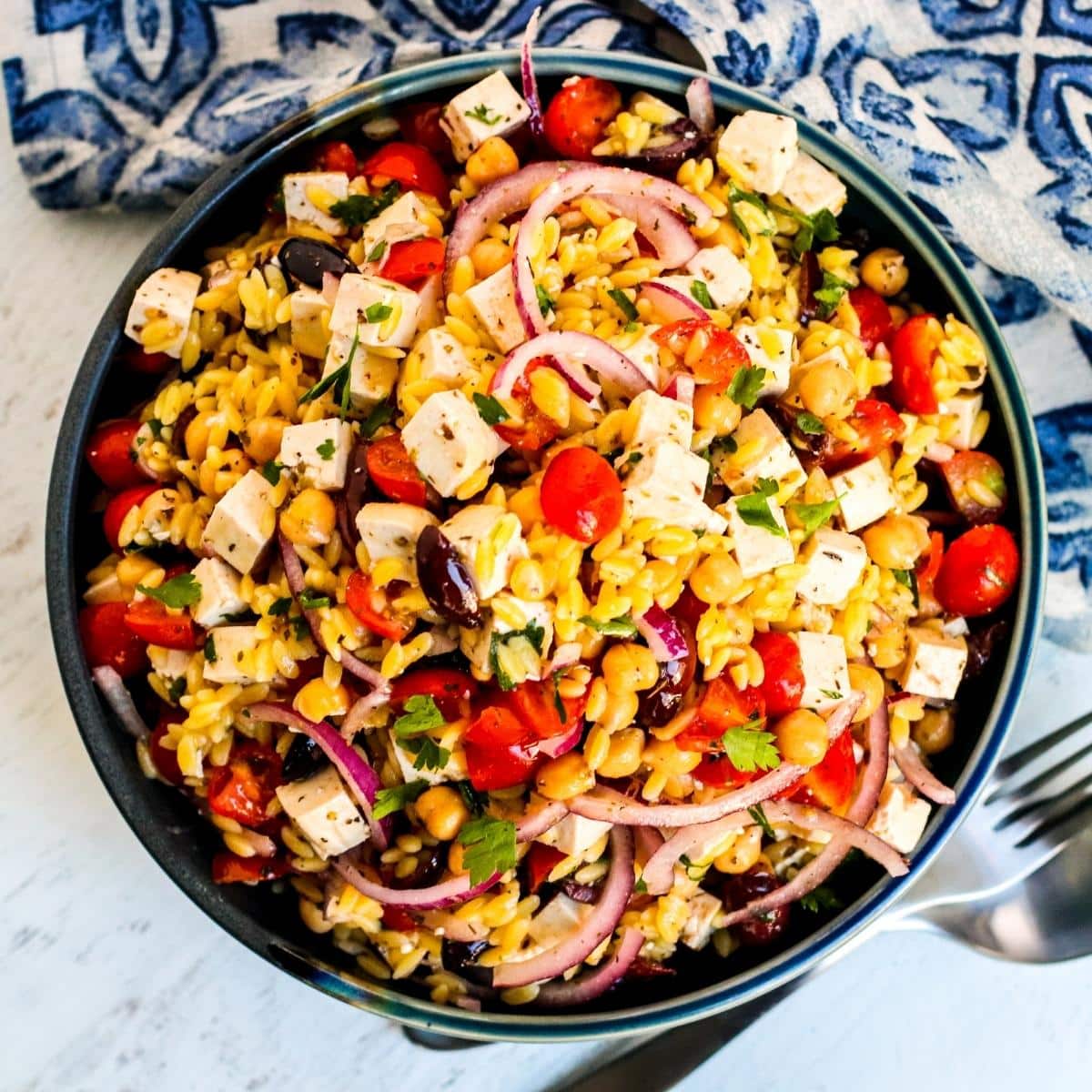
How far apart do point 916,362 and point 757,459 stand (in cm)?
62

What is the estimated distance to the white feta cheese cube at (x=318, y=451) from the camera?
261 centimetres

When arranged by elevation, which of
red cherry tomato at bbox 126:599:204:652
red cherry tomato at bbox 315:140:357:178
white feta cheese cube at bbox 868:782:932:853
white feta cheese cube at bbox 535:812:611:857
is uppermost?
red cherry tomato at bbox 315:140:357:178

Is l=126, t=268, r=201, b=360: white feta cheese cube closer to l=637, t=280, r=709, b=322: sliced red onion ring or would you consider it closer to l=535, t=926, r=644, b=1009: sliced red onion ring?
l=637, t=280, r=709, b=322: sliced red onion ring

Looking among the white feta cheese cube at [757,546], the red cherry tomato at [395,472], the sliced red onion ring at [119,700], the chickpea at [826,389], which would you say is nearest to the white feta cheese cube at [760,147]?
the chickpea at [826,389]

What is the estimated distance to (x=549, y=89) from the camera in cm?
301

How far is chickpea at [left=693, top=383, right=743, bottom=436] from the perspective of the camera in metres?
2.63

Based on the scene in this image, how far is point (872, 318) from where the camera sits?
3.08 metres

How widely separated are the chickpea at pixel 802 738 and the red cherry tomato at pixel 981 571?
0.57 m

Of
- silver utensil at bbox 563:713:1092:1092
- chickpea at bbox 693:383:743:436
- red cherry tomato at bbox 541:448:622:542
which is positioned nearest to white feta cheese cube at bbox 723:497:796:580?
chickpea at bbox 693:383:743:436

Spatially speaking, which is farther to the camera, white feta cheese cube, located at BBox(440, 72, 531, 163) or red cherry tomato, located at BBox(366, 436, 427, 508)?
white feta cheese cube, located at BBox(440, 72, 531, 163)

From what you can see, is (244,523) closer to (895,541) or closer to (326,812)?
(326,812)

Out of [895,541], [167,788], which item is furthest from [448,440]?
[167,788]

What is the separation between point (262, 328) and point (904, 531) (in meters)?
1.64

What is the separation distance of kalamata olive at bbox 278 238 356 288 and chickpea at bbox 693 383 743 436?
0.89 metres
